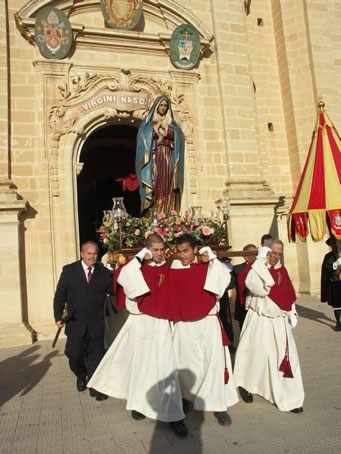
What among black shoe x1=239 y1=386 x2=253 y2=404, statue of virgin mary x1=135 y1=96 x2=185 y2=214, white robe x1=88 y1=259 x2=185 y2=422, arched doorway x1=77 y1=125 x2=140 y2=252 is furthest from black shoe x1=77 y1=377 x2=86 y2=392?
arched doorway x1=77 y1=125 x2=140 y2=252

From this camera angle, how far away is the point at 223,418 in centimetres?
395

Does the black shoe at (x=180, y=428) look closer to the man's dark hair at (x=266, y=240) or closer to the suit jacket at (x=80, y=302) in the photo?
the suit jacket at (x=80, y=302)

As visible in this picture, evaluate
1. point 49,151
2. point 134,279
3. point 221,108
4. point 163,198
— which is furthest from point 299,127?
point 134,279

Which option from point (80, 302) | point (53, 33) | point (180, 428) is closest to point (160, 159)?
point (80, 302)

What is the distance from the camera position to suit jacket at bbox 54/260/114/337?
504 cm

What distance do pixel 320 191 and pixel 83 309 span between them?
195 inches

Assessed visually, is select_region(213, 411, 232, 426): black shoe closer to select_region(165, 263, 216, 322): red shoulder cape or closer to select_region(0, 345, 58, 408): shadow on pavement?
select_region(165, 263, 216, 322): red shoulder cape

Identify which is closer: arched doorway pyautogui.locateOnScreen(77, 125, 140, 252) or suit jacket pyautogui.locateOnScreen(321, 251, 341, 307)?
suit jacket pyautogui.locateOnScreen(321, 251, 341, 307)

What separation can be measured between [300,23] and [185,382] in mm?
12439

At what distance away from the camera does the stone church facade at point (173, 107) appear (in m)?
9.12

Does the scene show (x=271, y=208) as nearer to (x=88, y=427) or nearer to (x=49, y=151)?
(x=49, y=151)

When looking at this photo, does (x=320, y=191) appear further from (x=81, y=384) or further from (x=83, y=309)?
(x=81, y=384)

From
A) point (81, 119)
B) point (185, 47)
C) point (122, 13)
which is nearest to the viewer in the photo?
point (81, 119)

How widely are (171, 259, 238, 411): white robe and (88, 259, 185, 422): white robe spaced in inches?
7.1
